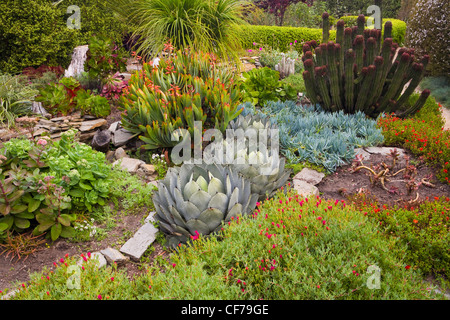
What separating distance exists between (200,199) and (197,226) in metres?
0.23

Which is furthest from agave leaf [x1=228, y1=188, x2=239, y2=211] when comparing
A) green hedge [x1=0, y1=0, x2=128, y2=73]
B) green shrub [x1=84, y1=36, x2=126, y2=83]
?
green hedge [x1=0, y1=0, x2=128, y2=73]

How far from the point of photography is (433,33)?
8898mm

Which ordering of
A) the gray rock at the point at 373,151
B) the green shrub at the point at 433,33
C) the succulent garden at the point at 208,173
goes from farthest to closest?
the green shrub at the point at 433,33 < the gray rock at the point at 373,151 < the succulent garden at the point at 208,173

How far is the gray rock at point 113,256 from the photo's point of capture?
2.80 meters

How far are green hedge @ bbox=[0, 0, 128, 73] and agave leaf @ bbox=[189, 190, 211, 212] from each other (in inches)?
217

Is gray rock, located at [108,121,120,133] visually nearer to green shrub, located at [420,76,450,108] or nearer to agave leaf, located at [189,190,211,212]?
agave leaf, located at [189,190,211,212]

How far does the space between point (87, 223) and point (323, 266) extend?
2176 mm

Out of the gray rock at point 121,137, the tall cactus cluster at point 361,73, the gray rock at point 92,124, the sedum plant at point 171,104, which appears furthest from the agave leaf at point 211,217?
the tall cactus cluster at point 361,73

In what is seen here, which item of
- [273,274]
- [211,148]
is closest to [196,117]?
[211,148]

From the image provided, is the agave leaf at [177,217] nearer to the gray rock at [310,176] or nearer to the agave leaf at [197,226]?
the agave leaf at [197,226]

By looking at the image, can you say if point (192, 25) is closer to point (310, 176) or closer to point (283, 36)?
point (310, 176)

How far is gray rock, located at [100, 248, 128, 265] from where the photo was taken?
2797 mm

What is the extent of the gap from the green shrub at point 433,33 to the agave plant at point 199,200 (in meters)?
8.39

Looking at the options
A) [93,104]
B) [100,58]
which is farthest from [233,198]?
[100,58]
